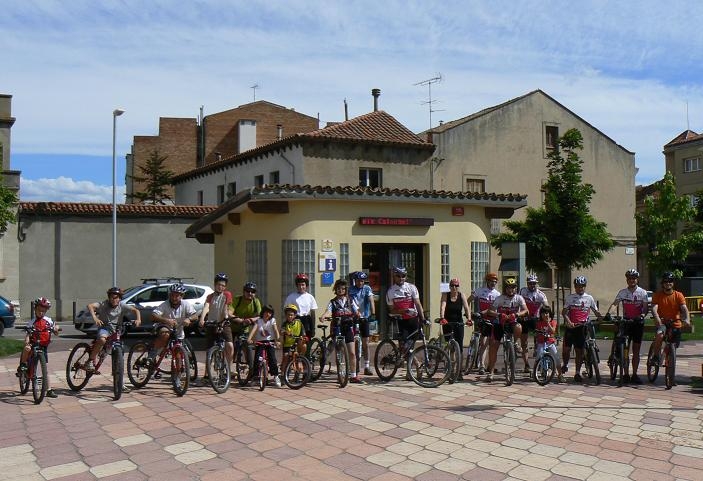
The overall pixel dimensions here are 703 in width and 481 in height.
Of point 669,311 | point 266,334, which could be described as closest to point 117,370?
point 266,334

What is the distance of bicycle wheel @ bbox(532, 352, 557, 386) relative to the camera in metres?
10.9

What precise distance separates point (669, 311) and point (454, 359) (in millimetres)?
3286

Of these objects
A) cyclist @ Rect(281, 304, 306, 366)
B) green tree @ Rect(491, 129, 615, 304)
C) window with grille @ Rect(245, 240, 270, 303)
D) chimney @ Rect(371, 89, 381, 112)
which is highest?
chimney @ Rect(371, 89, 381, 112)

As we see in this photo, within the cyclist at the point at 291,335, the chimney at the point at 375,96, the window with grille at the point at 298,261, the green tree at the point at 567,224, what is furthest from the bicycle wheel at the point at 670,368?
the chimney at the point at 375,96

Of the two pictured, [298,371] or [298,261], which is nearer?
[298,371]

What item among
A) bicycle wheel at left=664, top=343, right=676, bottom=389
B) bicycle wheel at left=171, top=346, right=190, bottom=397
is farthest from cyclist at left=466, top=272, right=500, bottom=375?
bicycle wheel at left=171, top=346, right=190, bottom=397

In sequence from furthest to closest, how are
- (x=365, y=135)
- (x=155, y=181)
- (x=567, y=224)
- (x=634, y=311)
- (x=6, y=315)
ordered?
1. (x=155, y=181)
2. (x=365, y=135)
3. (x=6, y=315)
4. (x=567, y=224)
5. (x=634, y=311)

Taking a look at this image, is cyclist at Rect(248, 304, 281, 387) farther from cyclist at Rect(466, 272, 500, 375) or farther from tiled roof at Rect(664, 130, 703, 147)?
tiled roof at Rect(664, 130, 703, 147)

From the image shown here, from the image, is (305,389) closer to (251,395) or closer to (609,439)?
(251,395)

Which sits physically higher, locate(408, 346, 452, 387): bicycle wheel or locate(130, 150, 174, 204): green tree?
locate(130, 150, 174, 204): green tree

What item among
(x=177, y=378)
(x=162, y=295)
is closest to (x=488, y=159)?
(x=162, y=295)

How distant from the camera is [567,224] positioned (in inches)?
822

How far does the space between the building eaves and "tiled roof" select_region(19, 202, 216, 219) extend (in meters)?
12.9

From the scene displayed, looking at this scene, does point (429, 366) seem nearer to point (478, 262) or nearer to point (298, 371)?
point (298, 371)
